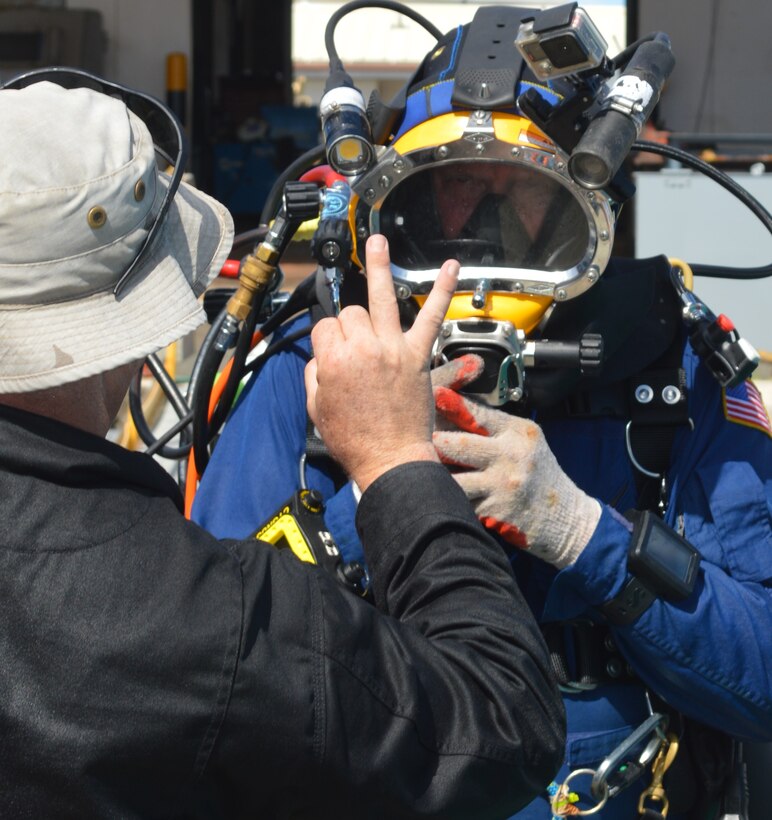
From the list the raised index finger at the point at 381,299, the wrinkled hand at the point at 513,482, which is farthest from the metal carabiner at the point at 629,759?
the raised index finger at the point at 381,299

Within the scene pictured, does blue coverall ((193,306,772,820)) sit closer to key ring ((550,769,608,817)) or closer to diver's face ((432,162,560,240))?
key ring ((550,769,608,817))

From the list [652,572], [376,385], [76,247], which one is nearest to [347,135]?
[376,385]

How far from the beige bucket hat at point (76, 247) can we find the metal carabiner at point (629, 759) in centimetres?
99

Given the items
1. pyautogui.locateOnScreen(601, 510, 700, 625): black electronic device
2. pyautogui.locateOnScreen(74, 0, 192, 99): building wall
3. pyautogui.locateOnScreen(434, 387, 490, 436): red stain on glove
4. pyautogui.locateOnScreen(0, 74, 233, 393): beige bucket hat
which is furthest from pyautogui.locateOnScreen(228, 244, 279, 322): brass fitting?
pyautogui.locateOnScreen(74, 0, 192, 99): building wall

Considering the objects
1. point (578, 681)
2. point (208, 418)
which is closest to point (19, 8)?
point (208, 418)

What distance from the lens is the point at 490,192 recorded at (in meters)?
1.86

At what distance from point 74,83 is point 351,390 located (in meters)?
0.74

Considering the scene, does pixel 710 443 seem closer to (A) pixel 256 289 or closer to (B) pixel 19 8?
(A) pixel 256 289

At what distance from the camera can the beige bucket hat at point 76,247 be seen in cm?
116

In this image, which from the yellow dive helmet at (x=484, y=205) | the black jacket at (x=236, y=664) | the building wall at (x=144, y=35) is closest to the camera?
the black jacket at (x=236, y=664)

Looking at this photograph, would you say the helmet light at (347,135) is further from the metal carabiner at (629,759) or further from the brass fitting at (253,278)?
the metal carabiner at (629,759)

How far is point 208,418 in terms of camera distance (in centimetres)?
208

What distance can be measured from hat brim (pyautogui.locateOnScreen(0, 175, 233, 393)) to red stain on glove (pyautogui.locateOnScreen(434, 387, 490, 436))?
1.50ft

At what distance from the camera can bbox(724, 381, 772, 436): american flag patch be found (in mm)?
1850
